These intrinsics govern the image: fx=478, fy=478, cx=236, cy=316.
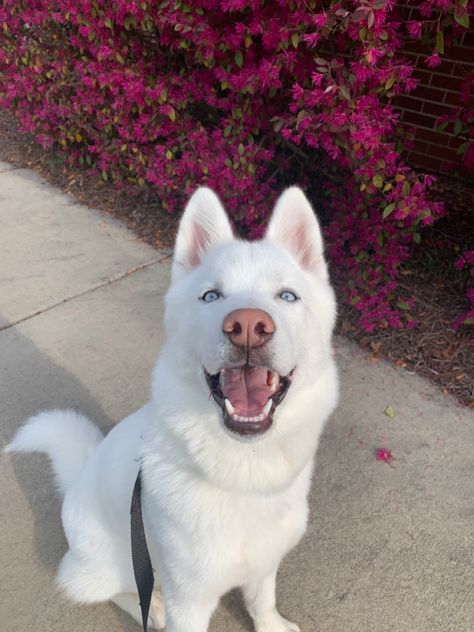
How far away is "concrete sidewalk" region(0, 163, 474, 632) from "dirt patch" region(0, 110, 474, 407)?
0.56 feet

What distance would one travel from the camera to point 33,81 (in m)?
5.05

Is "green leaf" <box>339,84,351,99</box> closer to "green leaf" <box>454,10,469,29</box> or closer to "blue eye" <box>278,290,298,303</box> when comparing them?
"green leaf" <box>454,10,469,29</box>

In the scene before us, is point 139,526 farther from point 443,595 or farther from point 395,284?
point 395,284

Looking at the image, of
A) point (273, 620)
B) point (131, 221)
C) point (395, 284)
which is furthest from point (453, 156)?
point (273, 620)

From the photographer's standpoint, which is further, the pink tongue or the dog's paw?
the dog's paw

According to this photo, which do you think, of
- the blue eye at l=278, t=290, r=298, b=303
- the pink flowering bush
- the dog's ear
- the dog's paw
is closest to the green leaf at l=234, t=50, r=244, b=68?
the pink flowering bush

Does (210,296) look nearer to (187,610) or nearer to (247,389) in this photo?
(247,389)

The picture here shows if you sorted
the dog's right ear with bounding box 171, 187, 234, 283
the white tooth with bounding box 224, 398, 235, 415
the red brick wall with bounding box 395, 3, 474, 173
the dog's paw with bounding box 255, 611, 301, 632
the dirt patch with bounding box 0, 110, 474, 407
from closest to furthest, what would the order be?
1. the white tooth with bounding box 224, 398, 235, 415
2. the dog's right ear with bounding box 171, 187, 234, 283
3. the dog's paw with bounding box 255, 611, 301, 632
4. the dirt patch with bounding box 0, 110, 474, 407
5. the red brick wall with bounding box 395, 3, 474, 173

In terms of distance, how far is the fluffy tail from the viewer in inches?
82.3

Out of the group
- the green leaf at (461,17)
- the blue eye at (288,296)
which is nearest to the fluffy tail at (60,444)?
the blue eye at (288,296)

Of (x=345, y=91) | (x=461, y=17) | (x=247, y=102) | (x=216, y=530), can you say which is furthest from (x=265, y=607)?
(x=247, y=102)

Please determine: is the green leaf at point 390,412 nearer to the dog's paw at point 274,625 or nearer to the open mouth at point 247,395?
the dog's paw at point 274,625

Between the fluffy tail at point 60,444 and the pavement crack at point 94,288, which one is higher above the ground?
the fluffy tail at point 60,444

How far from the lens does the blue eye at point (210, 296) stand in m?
1.52
